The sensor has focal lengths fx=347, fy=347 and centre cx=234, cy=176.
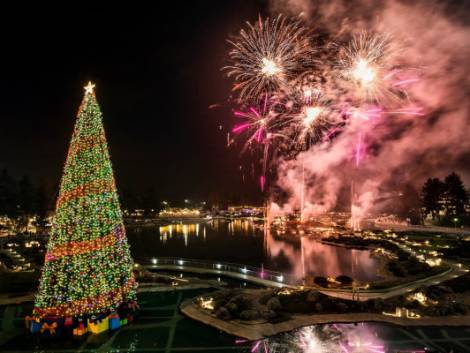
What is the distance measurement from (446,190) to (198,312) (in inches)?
3093

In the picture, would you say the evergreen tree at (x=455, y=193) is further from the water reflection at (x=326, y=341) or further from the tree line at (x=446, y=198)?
the water reflection at (x=326, y=341)

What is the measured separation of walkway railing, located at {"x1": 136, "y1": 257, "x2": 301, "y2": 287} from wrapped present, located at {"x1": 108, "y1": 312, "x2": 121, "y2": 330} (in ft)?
43.6

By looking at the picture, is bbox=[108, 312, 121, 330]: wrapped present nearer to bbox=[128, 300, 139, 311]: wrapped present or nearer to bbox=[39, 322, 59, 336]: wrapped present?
bbox=[128, 300, 139, 311]: wrapped present

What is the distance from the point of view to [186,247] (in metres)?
57.0

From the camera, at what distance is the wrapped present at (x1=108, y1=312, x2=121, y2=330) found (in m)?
17.4

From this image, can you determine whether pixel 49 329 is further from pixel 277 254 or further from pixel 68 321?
pixel 277 254

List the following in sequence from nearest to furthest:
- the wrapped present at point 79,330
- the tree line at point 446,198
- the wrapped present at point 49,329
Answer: the wrapped present at point 49,329, the wrapped present at point 79,330, the tree line at point 446,198

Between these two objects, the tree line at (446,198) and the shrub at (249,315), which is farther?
the tree line at (446,198)

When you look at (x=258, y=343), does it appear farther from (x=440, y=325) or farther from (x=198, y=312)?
(x=440, y=325)

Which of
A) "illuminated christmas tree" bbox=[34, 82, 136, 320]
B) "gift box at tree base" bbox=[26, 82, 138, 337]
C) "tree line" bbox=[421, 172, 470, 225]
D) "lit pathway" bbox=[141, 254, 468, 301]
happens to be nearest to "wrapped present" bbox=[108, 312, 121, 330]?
"gift box at tree base" bbox=[26, 82, 138, 337]

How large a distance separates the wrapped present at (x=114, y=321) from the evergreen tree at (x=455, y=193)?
271ft

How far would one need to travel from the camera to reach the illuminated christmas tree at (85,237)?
1644 centimetres

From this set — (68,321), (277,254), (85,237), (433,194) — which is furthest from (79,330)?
(433,194)

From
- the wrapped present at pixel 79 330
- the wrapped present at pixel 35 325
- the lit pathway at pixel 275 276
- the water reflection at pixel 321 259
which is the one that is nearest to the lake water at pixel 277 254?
the water reflection at pixel 321 259
